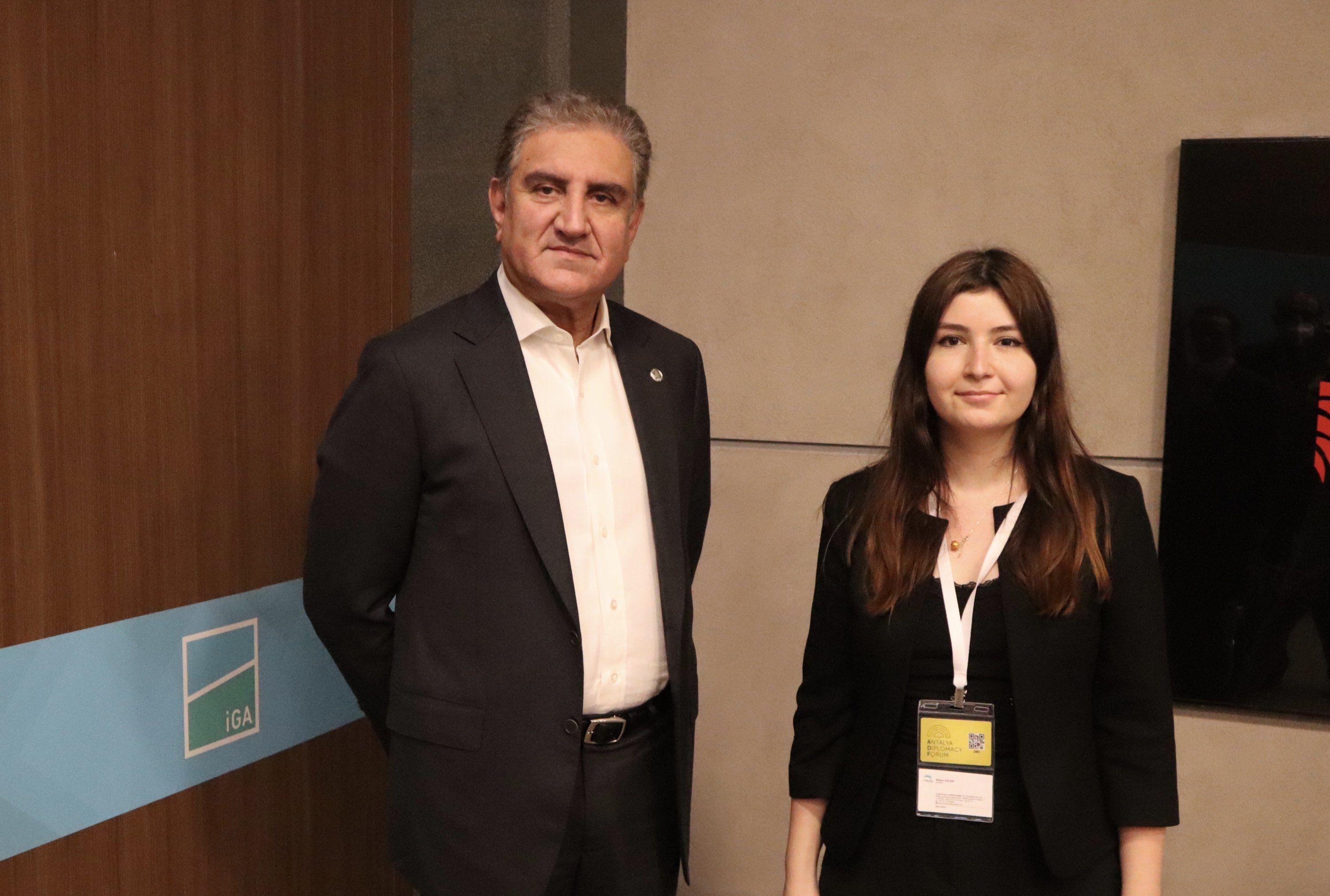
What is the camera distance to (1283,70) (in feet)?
8.38

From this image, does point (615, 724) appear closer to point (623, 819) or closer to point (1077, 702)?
point (623, 819)

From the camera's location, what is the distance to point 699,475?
2.16m

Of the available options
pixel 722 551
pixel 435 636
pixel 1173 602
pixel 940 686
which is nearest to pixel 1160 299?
pixel 1173 602

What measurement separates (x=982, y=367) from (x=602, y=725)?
0.81 metres

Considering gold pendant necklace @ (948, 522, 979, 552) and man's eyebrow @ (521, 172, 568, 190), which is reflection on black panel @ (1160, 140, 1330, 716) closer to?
gold pendant necklace @ (948, 522, 979, 552)

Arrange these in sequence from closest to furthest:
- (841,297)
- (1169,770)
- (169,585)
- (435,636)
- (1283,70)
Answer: (1169,770), (435,636), (169,585), (1283,70), (841,297)

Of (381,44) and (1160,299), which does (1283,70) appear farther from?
(381,44)

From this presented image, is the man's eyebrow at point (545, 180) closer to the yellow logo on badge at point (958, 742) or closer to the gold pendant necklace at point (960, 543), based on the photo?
the gold pendant necklace at point (960, 543)

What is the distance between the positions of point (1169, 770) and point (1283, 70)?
180 cm

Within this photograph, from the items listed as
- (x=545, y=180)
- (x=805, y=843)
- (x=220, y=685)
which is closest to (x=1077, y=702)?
(x=805, y=843)

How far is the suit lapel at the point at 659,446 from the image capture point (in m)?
1.82

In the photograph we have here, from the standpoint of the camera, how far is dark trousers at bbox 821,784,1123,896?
5.18 feet

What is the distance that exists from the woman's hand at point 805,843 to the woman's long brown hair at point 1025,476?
366 mm

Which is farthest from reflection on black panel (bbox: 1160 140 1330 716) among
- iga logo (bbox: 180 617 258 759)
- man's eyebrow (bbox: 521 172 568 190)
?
iga logo (bbox: 180 617 258 759)
